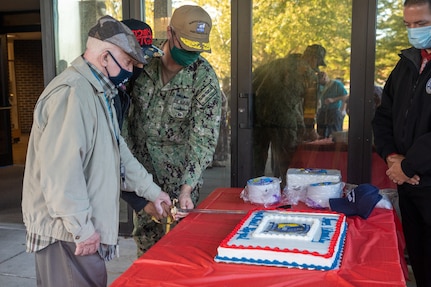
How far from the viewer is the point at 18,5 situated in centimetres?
718

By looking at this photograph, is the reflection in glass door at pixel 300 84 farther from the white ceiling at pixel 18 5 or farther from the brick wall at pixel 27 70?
the brick wall at pixel 27 70

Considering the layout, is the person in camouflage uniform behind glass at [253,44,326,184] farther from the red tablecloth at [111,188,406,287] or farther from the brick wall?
the brick wall

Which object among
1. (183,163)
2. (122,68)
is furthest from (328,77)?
(122,68)

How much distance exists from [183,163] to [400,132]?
112 cm

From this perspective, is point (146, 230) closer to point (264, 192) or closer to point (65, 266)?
point (264, 192)

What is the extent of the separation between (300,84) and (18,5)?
211 inches

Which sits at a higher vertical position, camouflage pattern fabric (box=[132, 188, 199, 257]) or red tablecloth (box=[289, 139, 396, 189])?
red tablecloth (box=[289, 139, 396, 189])

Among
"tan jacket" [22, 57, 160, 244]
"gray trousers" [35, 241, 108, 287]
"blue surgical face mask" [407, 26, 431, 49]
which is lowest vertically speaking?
"gray trousers" [35, 241, 108, 287]

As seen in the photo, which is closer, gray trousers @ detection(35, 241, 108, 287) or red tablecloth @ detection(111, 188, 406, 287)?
red tablecloth @ detection(111, 188, 406, 287)

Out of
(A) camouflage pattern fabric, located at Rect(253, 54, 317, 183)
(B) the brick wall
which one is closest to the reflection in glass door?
(A) camouflage pattern fabric, located at Rect(253, 54, 317, 183)

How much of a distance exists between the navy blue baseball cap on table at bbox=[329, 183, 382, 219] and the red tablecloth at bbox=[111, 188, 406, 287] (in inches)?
4.7

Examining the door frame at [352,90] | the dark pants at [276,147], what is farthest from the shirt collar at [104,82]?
the dark pants at [276,147]

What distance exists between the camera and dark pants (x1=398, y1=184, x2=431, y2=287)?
7.69 ft

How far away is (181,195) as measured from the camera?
7.39 feet
